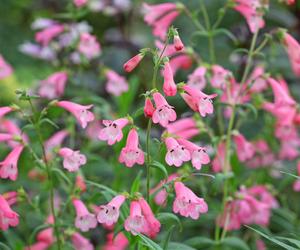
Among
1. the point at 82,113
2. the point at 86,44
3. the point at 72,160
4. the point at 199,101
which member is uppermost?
the point at 199,101

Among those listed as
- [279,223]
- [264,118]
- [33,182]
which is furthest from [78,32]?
[279,223]

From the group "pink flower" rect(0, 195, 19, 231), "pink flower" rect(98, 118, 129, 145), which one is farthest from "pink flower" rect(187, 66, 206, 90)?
"pink flower" rect(0, 195, 19, 231)

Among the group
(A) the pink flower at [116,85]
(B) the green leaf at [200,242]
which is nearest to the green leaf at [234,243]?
(B) the green leaf at [200,242]

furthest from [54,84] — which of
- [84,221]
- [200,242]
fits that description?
[200,242]

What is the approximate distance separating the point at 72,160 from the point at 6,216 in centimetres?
39

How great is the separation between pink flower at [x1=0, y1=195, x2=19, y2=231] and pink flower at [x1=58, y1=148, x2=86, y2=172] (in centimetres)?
31

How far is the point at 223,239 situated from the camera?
11.0 feet

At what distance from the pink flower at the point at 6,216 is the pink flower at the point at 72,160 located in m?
0.31

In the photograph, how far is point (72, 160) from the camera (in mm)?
2996

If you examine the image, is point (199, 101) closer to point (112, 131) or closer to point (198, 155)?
point (198, 155)

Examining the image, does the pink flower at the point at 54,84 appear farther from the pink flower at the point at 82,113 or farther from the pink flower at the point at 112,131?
the pink flower at the point at 112,131

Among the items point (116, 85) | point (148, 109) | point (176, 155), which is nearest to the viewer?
point (148, 109)

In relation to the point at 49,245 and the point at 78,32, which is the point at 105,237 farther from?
the point at 78,32

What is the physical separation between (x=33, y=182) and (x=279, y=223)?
5.14 ft
